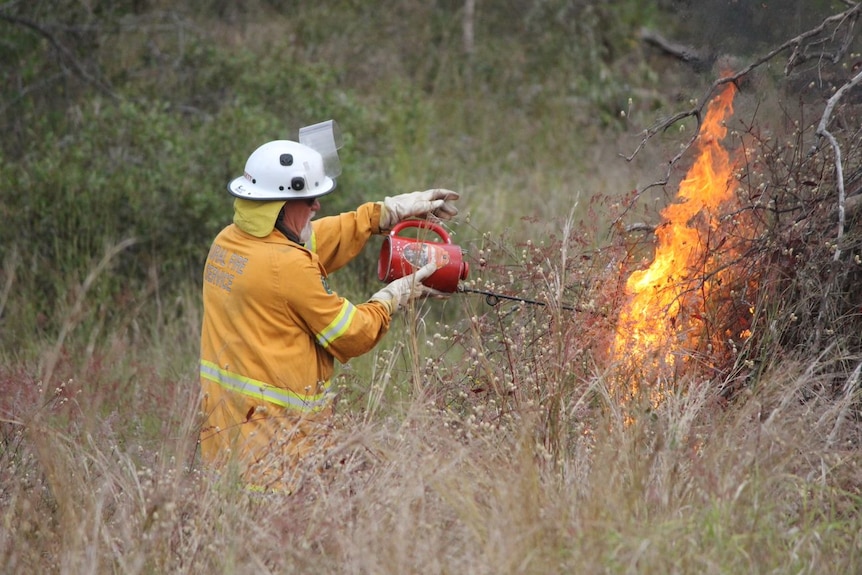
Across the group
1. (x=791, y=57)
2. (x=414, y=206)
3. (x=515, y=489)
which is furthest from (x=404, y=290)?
(x=791, y=57)

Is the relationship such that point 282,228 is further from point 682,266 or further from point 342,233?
point 682,266

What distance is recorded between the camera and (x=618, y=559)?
328 cm

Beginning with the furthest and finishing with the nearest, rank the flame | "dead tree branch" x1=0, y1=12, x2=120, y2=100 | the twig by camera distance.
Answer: "dead tree branch" x1=0, y1=12, x2=120, y2=100 → the flame → the twig

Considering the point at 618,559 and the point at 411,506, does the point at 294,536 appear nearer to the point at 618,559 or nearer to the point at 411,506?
the point at 411,506

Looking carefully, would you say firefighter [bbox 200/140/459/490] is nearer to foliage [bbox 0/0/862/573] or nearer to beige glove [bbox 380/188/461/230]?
foliage [bbox 0/0/862/573]

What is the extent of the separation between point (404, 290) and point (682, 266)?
1.27 meters

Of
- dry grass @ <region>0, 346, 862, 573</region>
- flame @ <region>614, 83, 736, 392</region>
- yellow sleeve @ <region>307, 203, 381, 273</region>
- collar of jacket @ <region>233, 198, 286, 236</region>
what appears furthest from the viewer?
Answer: yellow sleeve @ <region>307, 203, 381, 273</region>

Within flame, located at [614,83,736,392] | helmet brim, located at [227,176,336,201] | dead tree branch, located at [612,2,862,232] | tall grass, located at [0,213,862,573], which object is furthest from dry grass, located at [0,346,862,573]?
dead tree branch, located at [612,2,862,232]

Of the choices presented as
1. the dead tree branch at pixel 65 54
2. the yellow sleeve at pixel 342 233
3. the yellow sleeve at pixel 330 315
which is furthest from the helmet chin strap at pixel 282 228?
the dead tree branch at pixel 65 54

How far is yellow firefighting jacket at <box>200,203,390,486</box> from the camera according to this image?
4.12m

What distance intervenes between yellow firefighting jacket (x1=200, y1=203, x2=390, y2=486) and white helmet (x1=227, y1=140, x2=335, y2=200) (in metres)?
0.17

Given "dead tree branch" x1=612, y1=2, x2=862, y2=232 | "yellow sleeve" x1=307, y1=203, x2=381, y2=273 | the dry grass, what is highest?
"dead tree branch" x1=612, y1=2, x2=862, y2=232

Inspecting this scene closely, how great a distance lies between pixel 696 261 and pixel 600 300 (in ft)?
1.50

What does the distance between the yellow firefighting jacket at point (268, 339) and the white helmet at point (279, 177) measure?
0.55 ft
